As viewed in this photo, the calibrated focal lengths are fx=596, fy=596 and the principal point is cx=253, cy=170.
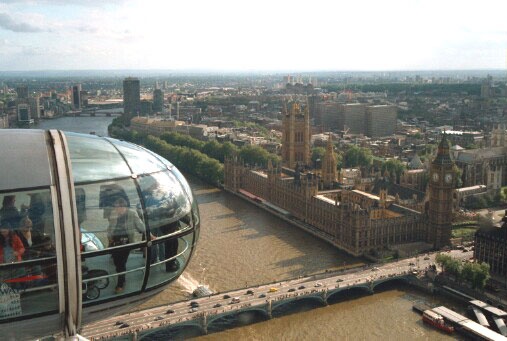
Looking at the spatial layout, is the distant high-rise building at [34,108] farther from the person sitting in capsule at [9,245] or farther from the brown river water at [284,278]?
the person sitting in capsule at [9,245]

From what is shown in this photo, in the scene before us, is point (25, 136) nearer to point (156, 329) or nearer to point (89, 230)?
point (89, 230)

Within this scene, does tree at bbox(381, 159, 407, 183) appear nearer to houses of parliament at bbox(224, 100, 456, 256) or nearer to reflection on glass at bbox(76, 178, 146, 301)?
houses of parliament at bbox(224, 100, 456, 256)

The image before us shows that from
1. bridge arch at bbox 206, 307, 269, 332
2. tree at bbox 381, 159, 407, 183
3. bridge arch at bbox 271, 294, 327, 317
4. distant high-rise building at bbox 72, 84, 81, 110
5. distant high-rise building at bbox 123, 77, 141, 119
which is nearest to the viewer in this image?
bridge arch at bbox 206, 307, 269, 332

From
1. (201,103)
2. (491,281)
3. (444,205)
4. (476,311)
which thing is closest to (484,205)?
(444,205)

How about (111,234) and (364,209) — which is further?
(364,209)

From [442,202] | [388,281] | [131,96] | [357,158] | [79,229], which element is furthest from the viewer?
[131,96]

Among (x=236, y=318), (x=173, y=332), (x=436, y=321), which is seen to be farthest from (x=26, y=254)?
(x=436, y=321)

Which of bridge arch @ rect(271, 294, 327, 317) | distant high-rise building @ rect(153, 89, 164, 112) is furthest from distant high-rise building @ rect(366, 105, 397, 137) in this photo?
bridge arch @ rect(271, 294, 327, 317)

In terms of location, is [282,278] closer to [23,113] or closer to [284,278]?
[284,278]
